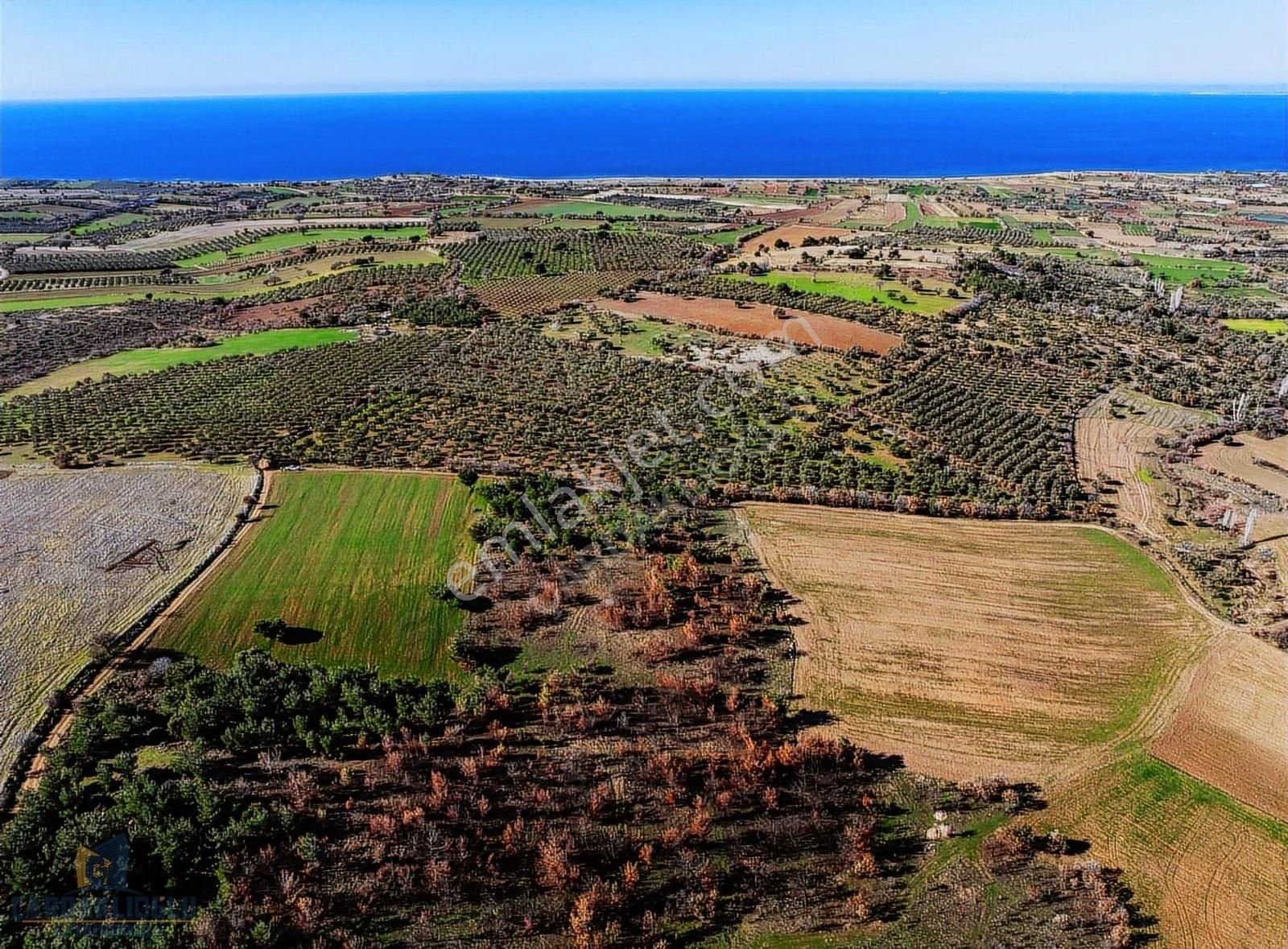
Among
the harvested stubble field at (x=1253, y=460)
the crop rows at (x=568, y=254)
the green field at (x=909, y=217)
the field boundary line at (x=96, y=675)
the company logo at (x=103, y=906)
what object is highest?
the green field at (x=909, y=217)

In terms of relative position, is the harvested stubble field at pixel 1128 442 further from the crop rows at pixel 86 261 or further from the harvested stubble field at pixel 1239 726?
the crop rows at pixel 86 261

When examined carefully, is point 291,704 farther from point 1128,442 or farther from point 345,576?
point 1128,442

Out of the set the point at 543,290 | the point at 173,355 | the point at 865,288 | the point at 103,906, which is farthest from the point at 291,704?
the point at 865,288

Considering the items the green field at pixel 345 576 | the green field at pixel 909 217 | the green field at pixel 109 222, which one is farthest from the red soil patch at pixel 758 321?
the green field at pixel 109 222

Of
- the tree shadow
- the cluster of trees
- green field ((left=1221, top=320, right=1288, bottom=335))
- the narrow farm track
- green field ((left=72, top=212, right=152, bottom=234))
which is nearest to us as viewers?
the narrow farm track

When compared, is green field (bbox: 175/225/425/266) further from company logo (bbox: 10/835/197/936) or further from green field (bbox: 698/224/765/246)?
company logo (bbox: 10/835/197/936)

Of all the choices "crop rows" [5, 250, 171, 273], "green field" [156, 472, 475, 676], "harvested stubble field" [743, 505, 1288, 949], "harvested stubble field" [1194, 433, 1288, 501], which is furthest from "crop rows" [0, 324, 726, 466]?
"crop rows" [5, 250, 171, 273]

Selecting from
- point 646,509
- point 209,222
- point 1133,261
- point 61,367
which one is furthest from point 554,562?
point 209,222
